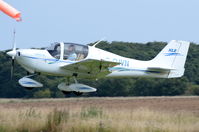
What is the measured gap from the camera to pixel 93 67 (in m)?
19.9

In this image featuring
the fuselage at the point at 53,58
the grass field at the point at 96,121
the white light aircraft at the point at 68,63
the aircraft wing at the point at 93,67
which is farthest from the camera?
the fuselage at the point at 53,58

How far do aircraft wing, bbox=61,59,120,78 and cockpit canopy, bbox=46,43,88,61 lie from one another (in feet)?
1.07

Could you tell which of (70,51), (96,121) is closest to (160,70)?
(70,51)

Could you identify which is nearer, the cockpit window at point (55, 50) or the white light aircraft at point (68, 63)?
the white light aircraft at point (68, 63)

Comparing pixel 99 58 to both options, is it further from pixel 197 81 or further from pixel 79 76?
pixel 197 81

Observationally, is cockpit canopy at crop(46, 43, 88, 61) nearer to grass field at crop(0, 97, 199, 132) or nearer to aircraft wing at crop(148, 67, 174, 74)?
grass field at crop(0, 97, 199, 132)

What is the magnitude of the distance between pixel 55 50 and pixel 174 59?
5.52 meters

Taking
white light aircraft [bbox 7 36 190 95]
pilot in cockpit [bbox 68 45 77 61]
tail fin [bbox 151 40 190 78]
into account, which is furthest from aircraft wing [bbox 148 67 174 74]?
pilot in cockpit [bbox 68 45 77 61]

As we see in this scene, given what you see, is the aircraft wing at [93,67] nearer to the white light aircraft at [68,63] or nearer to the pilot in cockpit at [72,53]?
the white light aircraft at [68,63]

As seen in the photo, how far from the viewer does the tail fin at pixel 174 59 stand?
22578 millimetres

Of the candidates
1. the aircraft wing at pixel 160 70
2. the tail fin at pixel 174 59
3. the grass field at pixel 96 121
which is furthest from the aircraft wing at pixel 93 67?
the tail fin at pixel 174 59

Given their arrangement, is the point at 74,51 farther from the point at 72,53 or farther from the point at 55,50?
the point at 55,50

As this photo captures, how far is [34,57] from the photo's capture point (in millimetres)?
19719

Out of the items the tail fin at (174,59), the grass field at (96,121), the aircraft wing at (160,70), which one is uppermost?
the tail fin at (174,59)
